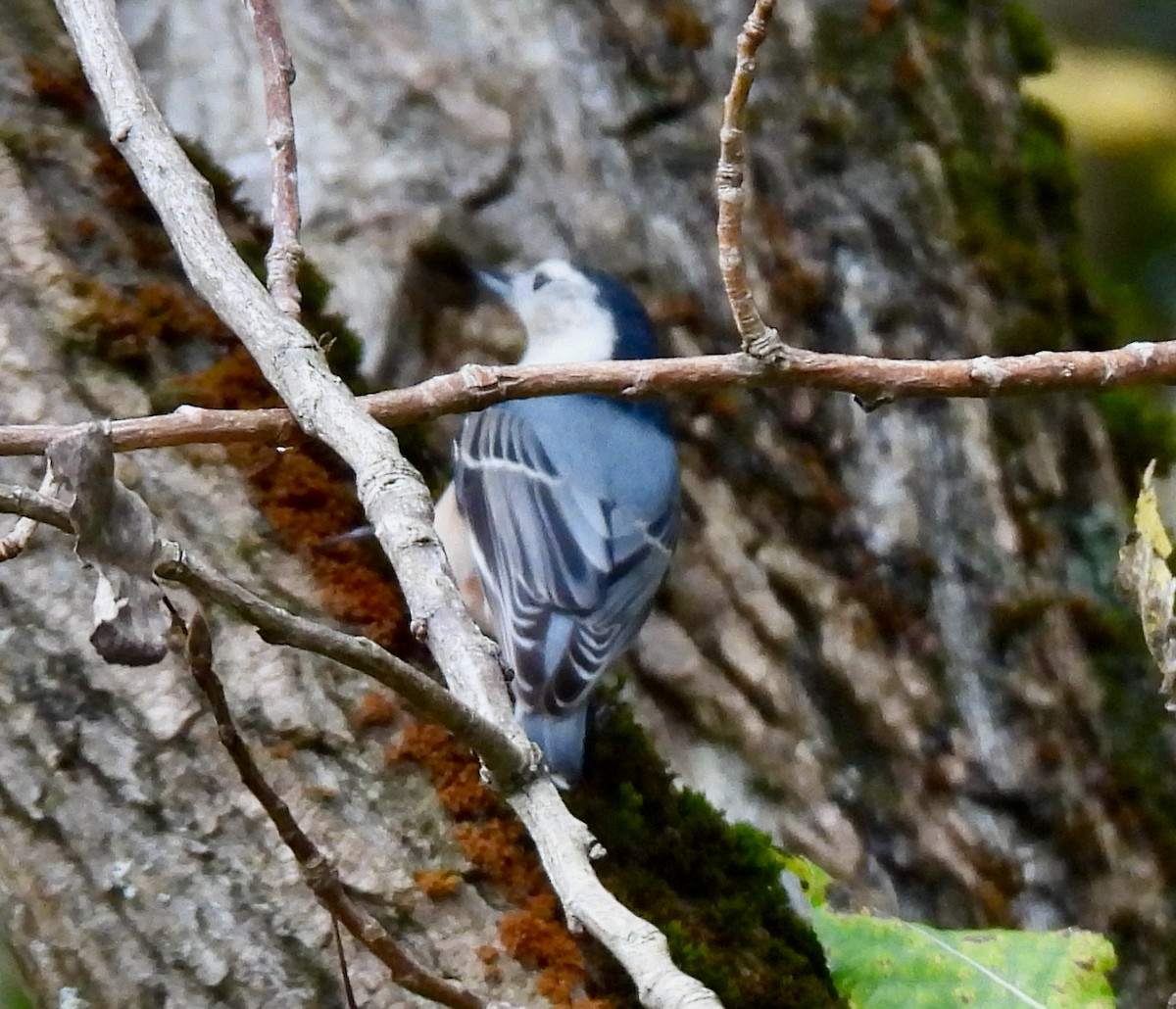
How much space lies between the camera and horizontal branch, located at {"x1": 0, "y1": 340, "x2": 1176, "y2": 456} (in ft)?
3.95

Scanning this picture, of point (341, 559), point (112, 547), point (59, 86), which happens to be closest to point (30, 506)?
point (112, 547)

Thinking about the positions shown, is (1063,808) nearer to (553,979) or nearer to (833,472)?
(833,472)

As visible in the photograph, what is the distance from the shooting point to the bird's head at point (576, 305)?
6.88 ft

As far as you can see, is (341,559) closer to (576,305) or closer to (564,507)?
(564,507)

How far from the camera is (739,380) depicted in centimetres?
122

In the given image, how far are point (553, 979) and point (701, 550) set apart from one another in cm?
85

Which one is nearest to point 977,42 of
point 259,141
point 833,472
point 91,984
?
point 833,472

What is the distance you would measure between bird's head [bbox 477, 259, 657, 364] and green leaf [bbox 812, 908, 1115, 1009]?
3.49 feet

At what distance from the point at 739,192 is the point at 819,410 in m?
1.08

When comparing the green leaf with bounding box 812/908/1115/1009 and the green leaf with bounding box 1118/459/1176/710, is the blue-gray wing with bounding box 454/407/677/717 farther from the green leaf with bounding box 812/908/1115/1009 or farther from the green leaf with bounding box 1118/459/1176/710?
the green leaf with bounding box 1118/459/1176/710

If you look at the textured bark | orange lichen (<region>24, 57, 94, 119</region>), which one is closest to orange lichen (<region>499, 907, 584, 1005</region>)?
the textured bark

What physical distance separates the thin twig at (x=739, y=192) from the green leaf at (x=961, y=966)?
518mm

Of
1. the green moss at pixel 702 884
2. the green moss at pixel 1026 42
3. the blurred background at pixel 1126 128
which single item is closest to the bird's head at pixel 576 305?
the green moss at pixel 702 884

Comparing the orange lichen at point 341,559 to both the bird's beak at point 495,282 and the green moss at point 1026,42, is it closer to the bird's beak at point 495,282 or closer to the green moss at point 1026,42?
the bird's beak at point 495,282
